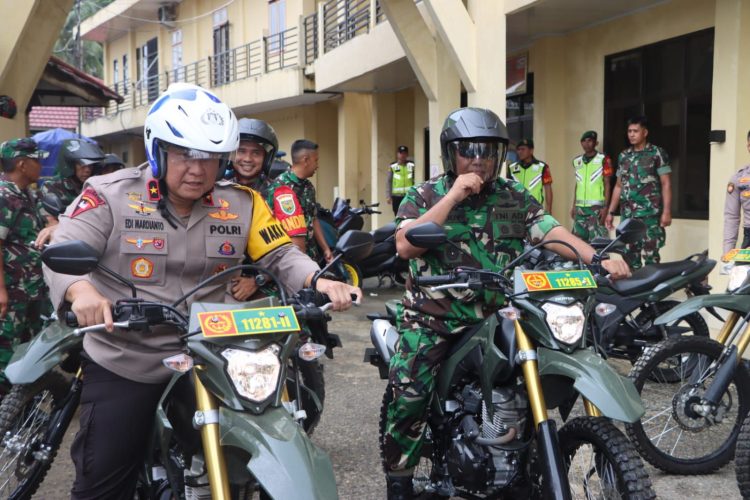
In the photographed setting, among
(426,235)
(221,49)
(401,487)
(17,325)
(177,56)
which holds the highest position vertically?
(177,56)

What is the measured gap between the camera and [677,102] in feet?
30.8

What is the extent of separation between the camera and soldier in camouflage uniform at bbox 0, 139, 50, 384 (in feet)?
16.3

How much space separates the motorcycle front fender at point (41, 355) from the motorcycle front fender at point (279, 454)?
5.27 ft

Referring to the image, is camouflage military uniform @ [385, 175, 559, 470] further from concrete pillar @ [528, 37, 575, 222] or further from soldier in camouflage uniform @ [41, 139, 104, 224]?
concrete pillar @ [528, 37, 575, 222]

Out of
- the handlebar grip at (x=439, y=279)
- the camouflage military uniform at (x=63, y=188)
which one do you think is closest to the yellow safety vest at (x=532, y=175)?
the camouflage military uniform at (x=63, y=188)

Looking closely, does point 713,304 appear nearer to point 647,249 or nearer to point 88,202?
point 88,202

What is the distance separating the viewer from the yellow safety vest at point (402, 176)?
1438cm

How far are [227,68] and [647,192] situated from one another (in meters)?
16.7

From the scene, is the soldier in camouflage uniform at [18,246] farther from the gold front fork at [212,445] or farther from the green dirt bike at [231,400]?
the gold front fork at [212,445]

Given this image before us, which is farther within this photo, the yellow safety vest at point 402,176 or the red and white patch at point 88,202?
the yellow safety vest at point 402,176

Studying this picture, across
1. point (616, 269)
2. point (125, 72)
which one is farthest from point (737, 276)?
point (125, 72)

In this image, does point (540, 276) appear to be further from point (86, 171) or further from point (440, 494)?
point (86, 171)

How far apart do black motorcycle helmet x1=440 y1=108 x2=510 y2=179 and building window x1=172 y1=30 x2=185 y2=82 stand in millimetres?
23044

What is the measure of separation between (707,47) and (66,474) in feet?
26.5
